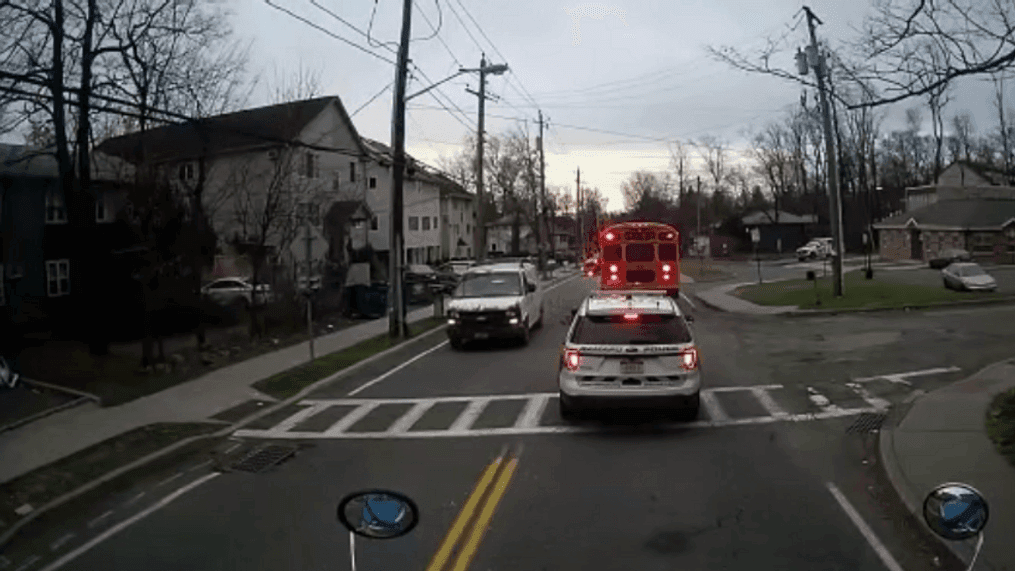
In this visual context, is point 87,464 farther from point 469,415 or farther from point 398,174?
point 398,174

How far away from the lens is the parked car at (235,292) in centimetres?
2517

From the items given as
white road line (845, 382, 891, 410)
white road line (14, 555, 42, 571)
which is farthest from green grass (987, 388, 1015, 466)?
white road line (14, 555, 42, 571)

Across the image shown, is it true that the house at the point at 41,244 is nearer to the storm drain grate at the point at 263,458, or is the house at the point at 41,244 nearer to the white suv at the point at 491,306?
the white suv at the point at 491,306

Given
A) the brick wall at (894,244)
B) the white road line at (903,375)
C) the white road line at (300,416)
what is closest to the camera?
the white road line at (300,416)

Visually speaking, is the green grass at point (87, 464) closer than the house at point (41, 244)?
Yes

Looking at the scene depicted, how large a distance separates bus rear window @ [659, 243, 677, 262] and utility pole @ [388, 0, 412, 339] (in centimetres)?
1036

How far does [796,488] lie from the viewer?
26.0ft

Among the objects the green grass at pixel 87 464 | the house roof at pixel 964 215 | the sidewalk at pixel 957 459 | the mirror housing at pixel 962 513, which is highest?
the house roof at pixel 964 215

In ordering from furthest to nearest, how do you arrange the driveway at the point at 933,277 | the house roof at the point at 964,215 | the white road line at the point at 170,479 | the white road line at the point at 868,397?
the house roof at the point at 964,215, the driveway at the point at 933,277, the white road line at the point at 868,397, the white road line at the point at 170,479

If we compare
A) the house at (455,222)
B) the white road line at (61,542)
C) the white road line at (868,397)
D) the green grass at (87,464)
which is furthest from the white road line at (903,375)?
the house at (455,222)

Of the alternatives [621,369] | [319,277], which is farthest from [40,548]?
[319,277]

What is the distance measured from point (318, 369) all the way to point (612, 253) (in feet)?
47.9

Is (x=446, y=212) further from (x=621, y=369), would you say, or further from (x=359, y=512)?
(x=359, y=512)

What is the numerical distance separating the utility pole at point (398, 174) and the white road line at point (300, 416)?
9079mm
